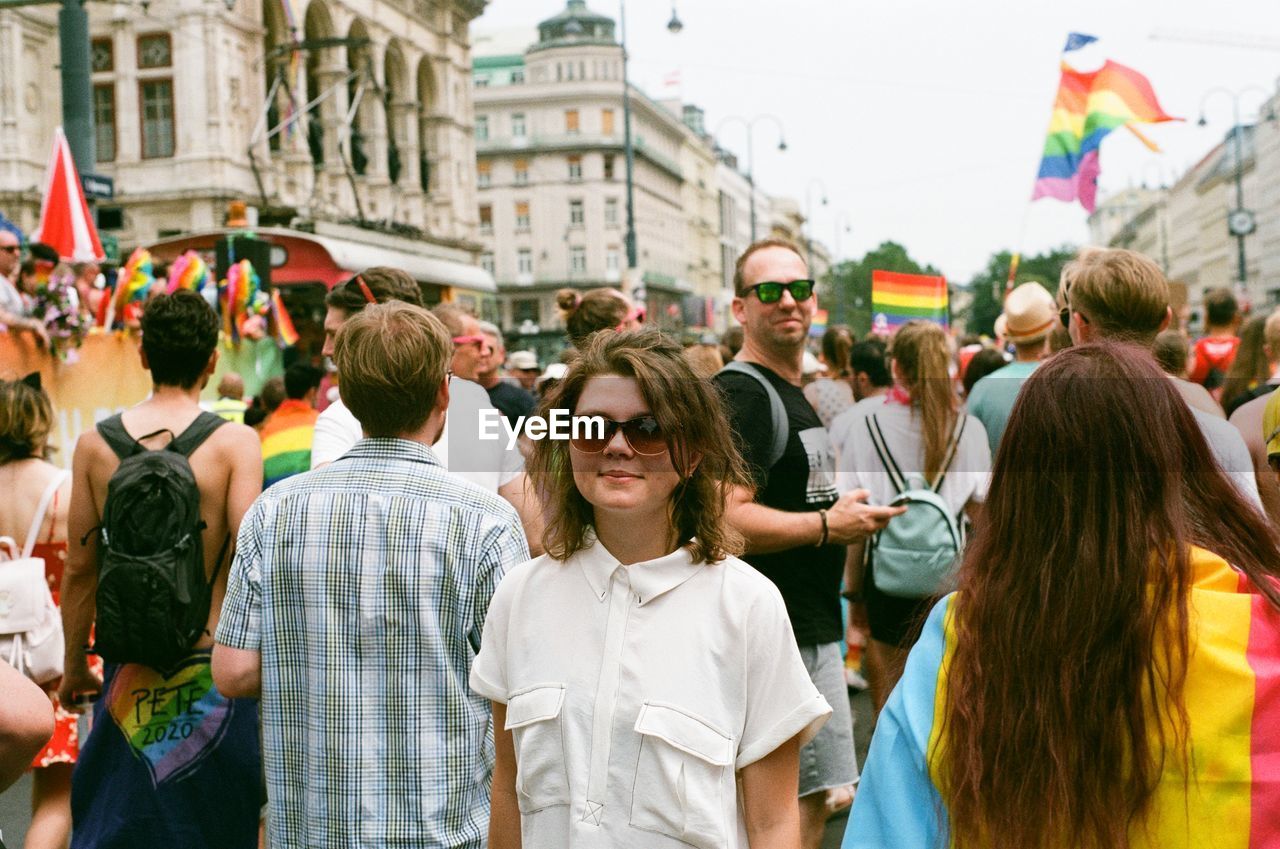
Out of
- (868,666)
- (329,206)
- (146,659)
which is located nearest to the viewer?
(146,659)

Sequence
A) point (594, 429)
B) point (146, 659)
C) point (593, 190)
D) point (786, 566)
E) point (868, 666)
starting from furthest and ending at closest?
point (593, 190) → point (868, 666) → point (786, 566) → point (146, 659) → point (594, 429)

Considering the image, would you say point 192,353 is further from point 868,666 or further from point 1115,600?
point 1115,600

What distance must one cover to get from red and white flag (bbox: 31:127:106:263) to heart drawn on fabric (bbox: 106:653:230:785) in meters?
7.94

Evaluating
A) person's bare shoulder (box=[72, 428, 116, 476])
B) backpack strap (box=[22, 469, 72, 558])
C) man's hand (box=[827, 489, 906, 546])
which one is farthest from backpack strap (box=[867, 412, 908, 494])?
backpack strap (box=[22, 469, 72, 558])

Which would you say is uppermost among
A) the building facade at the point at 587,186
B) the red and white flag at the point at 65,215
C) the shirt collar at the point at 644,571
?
the building facade at the point at 587,186

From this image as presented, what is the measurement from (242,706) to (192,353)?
103cm

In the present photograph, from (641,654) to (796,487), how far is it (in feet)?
5.72

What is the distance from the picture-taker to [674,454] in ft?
8.25

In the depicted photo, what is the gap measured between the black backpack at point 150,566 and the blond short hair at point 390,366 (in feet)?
2.91

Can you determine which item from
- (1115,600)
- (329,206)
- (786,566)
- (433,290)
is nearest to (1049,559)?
(1115,600)

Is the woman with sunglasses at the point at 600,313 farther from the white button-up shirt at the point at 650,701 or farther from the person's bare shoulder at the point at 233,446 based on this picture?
the white button-up shirt at the point at 650,701

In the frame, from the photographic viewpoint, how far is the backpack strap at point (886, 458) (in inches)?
206

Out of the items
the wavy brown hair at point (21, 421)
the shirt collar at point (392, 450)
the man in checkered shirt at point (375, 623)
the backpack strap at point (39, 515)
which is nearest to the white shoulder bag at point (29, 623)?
the backpack strap at point (39, 515)

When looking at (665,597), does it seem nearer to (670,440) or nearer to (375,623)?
(670,440)
